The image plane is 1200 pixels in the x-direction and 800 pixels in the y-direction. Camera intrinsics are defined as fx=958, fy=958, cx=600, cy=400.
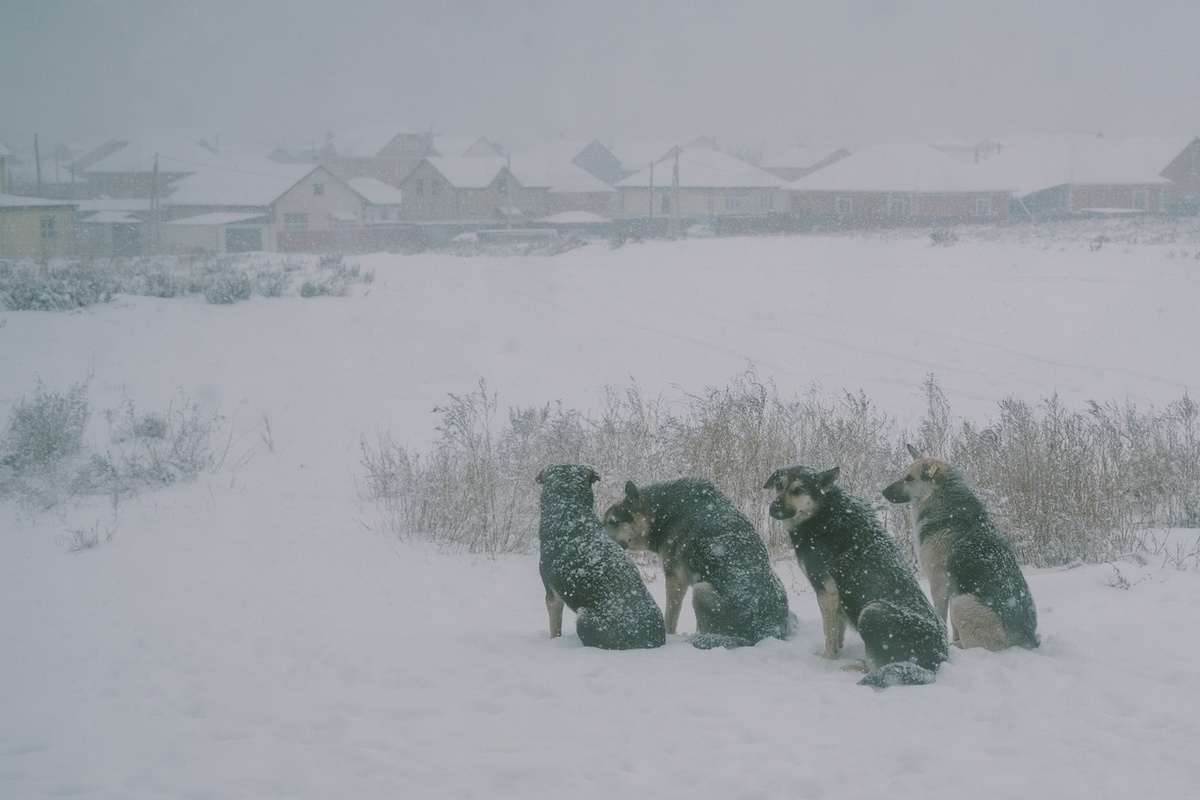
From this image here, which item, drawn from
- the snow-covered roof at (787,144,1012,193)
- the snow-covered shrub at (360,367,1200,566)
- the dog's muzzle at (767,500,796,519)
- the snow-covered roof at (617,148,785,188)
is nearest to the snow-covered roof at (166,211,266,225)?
the snow-covered roof at (617,148,785,188)

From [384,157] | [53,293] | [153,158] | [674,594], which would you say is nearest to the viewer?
[674,594]

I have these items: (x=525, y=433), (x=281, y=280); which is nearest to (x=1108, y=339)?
(x=525, y=433)

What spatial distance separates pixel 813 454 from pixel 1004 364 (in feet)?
31.3

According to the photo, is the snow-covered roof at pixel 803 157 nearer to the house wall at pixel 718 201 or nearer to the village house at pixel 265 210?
the house wall at pixel 718 201

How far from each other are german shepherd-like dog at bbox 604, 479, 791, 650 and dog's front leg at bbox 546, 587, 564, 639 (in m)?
0.53

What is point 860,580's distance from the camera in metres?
5.27

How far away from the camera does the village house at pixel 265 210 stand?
60719 mm

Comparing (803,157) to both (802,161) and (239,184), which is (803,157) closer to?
(802,161)

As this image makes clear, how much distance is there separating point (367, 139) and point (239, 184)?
4459cm

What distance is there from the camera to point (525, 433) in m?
11.3

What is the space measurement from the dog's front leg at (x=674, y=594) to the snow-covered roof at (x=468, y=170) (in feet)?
221

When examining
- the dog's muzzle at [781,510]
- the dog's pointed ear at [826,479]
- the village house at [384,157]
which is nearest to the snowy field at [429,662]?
the dog's muzzle at [781,510]

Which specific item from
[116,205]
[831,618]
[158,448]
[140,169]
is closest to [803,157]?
[140,169]

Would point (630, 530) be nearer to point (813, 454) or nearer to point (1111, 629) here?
point (1111, 629)
